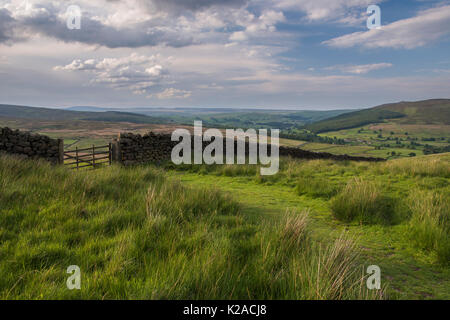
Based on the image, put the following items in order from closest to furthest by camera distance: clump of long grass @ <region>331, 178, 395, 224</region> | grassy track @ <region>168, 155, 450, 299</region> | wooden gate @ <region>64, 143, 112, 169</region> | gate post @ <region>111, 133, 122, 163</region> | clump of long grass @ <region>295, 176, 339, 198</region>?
grassy track @ <region>168, 155, 450, 299</region>, clump of long grass @ <region>331, 178, 395, 224</region>, clump of long grass @ <region>295, 176, 339, 198</region>, wooden gate @ <region>64, 143, 112, 169</region>, gate post @ <region>111, 133, 122, 163</region>

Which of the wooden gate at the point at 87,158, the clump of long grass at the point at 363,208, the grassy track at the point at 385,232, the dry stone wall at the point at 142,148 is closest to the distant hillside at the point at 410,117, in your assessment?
the dry stone wall at the point at 142,148

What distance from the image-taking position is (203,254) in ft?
9.80

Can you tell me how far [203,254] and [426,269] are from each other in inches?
120

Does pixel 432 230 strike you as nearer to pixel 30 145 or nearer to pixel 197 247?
pixel 197 247

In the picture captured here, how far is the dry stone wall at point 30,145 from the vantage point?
9.63 meters

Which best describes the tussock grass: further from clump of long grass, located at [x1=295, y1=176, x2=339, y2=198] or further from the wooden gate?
the wooden gate

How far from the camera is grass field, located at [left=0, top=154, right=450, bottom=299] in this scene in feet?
8.19

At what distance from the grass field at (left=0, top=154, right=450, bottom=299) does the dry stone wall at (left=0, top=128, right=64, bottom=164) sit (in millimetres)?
3906

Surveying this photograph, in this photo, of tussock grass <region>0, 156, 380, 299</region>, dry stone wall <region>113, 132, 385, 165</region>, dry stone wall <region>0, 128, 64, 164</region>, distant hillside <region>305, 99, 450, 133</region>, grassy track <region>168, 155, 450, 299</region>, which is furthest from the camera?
distant hillside <region>305, 99, 450, 133</region>

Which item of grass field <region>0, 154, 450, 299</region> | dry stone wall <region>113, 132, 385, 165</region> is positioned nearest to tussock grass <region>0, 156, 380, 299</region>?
grass field <region>0, 154, 450, 299</region>

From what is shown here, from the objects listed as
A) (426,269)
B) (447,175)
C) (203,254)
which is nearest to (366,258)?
(426,269)

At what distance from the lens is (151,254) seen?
3070mm

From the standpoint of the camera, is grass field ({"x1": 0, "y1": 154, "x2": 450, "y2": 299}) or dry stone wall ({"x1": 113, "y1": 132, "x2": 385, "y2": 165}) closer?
grass field ({"x1": 0, "y1": 154, "x2": 450, "y2": 299})
